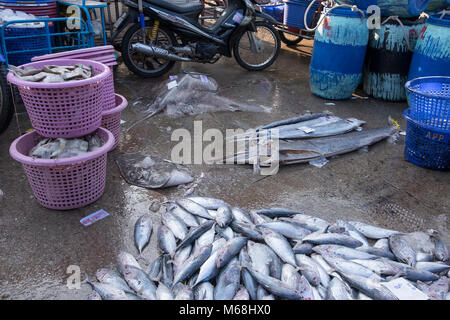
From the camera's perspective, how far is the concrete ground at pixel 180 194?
279 centimetres

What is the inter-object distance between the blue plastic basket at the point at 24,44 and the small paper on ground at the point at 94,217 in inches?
104

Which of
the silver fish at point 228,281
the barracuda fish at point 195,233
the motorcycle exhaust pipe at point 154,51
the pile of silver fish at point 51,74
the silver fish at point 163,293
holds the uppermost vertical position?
the pile of silver fish at point 51,74

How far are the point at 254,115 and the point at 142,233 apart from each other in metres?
2.85

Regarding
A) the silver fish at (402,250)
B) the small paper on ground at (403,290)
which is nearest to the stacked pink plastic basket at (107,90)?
the silver fish at (402,250)

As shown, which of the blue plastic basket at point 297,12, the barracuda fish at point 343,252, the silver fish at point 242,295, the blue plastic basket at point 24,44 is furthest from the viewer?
the blue plastic basket at point 297,12

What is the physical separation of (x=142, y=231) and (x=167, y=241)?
0.82 feet

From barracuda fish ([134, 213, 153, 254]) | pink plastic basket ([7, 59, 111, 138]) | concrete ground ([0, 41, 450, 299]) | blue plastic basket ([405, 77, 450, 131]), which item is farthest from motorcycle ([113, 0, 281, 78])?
barracuda fish ([134, 213, 153, 254])

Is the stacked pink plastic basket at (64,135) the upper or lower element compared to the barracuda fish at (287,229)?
upper

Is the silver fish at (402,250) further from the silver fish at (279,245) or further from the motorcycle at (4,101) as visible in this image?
the motorcycle at (4,101)

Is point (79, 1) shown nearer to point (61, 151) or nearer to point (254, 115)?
point (254, 115)

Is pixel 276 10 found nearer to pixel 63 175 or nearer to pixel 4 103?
pixel 4 103

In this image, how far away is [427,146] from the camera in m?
4.10

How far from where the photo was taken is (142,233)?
9.86 ft
